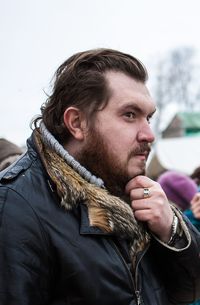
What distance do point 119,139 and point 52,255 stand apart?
0.47m

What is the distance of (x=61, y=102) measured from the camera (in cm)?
166

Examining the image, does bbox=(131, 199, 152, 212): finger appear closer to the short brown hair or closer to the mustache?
the mustache

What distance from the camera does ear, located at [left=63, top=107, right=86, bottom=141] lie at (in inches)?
62.9

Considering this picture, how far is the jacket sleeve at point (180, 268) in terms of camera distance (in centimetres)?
155

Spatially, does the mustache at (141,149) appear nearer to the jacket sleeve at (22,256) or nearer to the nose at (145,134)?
the nose at (145,134)

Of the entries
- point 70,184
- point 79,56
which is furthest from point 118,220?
point 79,56

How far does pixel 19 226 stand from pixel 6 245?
66 mm

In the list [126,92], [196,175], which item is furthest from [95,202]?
[196,175]

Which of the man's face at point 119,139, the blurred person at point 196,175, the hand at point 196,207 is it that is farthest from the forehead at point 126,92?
the blurred person at point 196,175

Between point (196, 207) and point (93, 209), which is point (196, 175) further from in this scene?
point (93, 209)

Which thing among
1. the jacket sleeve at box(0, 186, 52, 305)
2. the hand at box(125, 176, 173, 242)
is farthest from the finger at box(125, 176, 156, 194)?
the jacket sleeve at box(0, 186, 52, 305)

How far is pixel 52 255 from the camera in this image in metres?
1.32

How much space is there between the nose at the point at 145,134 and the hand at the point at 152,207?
0.14m

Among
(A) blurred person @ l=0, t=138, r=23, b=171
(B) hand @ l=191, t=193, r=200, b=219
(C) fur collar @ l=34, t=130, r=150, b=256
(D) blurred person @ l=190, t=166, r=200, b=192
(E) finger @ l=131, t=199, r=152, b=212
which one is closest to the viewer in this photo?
(C) fur collar @ l=34, t=130, r=150, b=256
